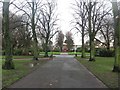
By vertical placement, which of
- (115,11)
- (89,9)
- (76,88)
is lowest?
(76,88)

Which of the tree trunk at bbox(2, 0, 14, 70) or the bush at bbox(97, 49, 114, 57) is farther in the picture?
the bush at bbox(97, 49, 114, 57)

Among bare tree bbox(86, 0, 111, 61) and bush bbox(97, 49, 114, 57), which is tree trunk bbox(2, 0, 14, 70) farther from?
bush bbox(97, 49, 114, 57)

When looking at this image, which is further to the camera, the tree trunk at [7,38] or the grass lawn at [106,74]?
the tree trunk at [7,38]

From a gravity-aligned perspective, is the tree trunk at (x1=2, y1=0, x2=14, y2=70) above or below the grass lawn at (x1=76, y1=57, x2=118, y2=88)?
above

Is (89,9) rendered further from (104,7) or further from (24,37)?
(24,37)

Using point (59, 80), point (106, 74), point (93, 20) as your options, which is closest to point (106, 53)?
point (93, 20)

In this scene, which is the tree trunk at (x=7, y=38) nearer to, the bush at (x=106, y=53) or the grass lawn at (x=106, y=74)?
the grass lawn at (x=106, y=74)

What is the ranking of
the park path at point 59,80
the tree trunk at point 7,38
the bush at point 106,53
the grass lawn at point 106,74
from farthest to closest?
the bush at point 106,53, the tree trunk at point 7,38, the grass lawn at point 106,74, the park path at point 59,80

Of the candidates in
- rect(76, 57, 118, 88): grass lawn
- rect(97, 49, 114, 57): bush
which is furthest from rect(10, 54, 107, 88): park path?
rect(97, 49, 114, 57): bush

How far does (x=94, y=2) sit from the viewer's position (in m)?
37.6

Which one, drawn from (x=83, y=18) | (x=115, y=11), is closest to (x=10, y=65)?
(x=115, y=11)

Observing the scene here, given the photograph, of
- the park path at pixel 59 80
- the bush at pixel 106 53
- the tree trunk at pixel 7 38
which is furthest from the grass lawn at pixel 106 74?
the bush at pixel 106 53

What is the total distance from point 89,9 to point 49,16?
70.1 ft

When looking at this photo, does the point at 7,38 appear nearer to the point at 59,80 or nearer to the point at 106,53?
the point at 59,80
